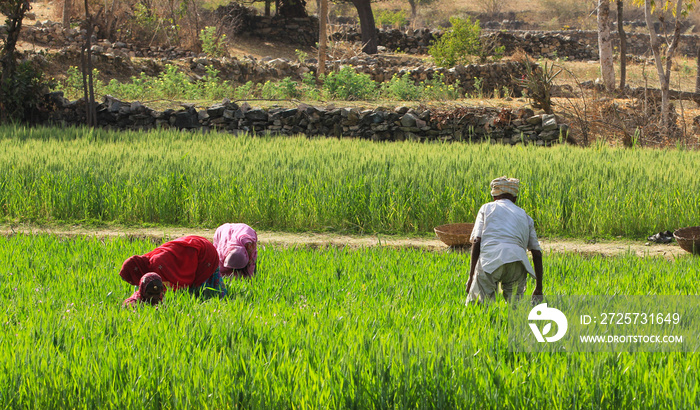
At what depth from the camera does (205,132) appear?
43.0 ft

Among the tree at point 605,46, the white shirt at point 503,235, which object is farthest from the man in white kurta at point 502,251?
the tree at point 605,46

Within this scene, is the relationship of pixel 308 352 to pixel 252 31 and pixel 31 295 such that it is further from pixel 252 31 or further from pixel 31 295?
pixel 252 31

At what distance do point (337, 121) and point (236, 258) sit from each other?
918 centimetres

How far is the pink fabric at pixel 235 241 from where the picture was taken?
14.9 ft

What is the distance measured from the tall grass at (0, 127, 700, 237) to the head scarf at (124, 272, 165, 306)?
138 inches

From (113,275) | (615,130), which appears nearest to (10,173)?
(113,275)

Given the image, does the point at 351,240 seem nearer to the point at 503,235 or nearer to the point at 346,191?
the point at 346,191

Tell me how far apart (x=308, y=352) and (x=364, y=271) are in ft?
7.16

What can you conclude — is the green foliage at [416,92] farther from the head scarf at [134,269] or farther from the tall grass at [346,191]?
the head scarf at [134,269]

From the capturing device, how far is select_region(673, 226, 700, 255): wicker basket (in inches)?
232

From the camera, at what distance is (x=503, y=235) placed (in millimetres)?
3852

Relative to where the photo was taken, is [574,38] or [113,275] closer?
[113,275]

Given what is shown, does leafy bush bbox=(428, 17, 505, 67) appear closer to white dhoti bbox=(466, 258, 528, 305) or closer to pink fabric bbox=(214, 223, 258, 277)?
pink fabric bbox=(214, 223, 258, 277)

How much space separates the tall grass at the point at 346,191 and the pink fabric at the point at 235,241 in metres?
2.41
